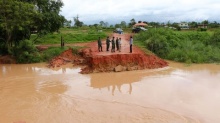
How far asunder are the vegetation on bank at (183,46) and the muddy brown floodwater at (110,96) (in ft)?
11.1

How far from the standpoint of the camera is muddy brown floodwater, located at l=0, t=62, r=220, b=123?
40.6 ft

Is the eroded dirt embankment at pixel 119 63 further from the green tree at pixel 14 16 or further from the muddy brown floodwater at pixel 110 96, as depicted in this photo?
the green tree at pixel 14 16

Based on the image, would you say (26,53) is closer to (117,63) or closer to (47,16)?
(47,16)

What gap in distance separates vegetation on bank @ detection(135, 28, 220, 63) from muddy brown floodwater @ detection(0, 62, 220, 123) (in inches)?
134

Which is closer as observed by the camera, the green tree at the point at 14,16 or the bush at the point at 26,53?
the green tree at the point at 14,16

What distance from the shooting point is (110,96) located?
15398 millimetres

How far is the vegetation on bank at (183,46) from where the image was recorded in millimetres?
25933

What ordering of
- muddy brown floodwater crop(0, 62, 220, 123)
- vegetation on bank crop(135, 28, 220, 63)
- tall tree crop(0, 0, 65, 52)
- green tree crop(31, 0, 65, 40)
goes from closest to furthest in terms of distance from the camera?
muddy brown floodwater crop(0, 62, 220, 123) < tall tree crop(0, 0, 65, 52) < vegetation on bank crop(135, 28, 220, 63) < green tree crop(31, 0, 65, 40)

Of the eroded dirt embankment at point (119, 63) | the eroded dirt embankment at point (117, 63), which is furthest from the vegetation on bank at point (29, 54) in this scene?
the eroded dirt embankment at point (117, 63)

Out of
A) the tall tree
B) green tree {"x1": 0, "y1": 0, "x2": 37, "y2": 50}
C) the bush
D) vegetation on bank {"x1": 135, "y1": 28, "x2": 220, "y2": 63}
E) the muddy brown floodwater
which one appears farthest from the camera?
vegetation on bank {"x1": 135, "y1": 28, "x2": 220, "y2": 63}

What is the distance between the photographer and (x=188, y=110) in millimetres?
12969

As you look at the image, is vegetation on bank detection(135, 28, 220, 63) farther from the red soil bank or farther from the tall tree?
the tall tree

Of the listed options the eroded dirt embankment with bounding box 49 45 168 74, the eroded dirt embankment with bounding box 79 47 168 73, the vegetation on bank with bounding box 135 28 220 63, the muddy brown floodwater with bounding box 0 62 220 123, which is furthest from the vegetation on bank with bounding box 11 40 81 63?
the vegetation on bank with bounding box 135 28 220 63

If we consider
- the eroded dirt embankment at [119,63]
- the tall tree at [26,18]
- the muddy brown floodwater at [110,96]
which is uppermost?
the tall tree at [26,18]
